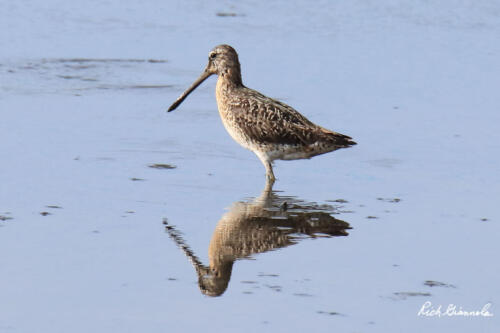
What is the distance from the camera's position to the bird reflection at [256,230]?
21.7ft

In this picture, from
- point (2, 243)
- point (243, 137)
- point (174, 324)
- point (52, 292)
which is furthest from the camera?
point (243, 137)

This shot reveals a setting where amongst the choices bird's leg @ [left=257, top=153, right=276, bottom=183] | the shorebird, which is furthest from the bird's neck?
bird's leg @ [left=257, top=153, right=276, bottom=183]

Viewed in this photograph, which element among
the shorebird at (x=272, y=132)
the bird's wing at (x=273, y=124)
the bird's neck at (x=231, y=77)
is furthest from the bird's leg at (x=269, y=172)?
the bird's neck at (x=231, y=77)

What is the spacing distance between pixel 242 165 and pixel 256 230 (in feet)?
7.04

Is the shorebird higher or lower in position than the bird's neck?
lower

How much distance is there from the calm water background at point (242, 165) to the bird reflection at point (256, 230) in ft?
0.32

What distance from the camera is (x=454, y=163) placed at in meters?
9.49

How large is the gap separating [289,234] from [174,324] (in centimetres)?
191

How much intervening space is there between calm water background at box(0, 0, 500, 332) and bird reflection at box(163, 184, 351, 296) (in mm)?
97

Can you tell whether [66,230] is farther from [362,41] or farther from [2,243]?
[362,41]

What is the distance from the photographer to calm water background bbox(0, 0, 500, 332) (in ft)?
19.9

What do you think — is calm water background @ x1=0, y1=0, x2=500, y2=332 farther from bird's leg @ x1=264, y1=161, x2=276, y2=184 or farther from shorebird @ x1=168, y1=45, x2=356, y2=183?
shorebird @ x1=168, y1=45, x2=356, y2=183

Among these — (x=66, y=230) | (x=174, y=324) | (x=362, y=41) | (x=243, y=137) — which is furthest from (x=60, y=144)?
(x=362, y=41)

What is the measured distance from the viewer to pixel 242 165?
9.57m
